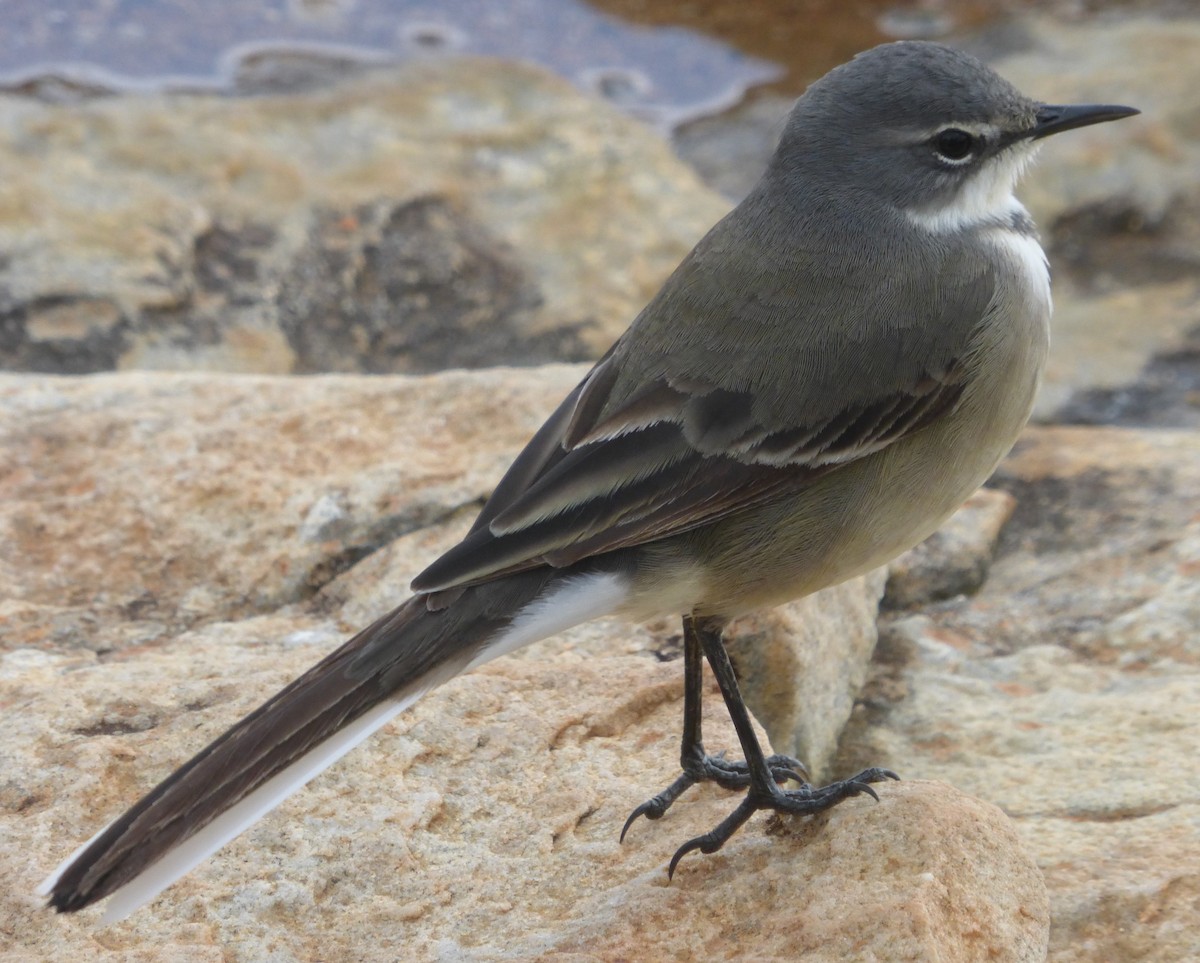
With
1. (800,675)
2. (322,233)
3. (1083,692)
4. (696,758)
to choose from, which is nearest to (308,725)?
(696,758)

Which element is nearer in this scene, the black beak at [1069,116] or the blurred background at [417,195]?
the black beak at [1069,116]

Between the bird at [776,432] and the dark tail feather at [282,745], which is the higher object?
the bird at [776,432]

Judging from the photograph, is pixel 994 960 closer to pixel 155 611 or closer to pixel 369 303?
pixel 155 611

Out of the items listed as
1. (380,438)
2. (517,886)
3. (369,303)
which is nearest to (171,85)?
(369,303)

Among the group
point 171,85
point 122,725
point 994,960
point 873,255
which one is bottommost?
point 171,85

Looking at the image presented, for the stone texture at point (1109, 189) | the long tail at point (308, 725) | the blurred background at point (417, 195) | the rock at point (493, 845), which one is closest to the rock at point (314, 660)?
the rock at point (493, 845)

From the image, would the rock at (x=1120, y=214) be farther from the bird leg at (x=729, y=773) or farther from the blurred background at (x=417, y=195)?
the bird leg at (x=729, y=773)

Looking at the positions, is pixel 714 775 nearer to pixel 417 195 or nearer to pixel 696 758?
pixel 696 758
